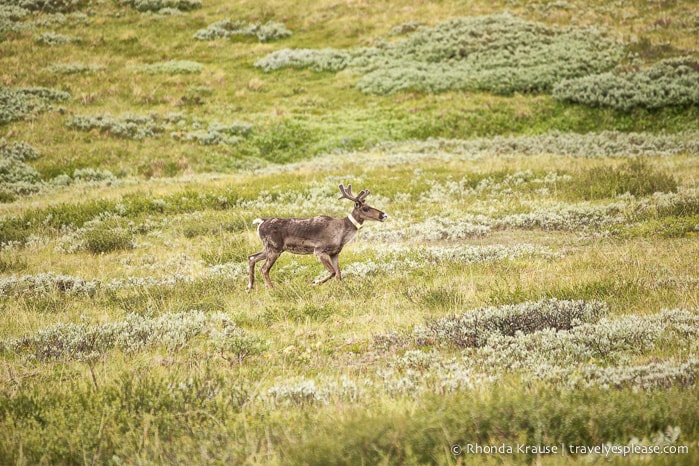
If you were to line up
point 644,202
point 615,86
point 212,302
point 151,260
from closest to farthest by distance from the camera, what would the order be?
point 212,302 → point 151,260 → point 644,202 → point 615,86

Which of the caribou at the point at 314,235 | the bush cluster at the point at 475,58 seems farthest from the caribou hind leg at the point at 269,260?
the bush cluster at the point at 475,58

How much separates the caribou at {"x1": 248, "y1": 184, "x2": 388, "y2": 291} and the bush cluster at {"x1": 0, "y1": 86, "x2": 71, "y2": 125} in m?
22.6

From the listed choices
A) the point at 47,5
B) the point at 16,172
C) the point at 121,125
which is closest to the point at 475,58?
the point at 121,125

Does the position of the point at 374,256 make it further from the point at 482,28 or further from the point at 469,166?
the point at 482,28

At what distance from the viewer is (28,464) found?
398 cm

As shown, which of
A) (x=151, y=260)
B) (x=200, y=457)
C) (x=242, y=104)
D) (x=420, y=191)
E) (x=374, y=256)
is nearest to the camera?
(x=200, y=457)

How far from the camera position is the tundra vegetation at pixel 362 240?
14.1ft

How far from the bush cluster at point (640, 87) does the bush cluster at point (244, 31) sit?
70.3 ft

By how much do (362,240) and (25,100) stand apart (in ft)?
77.5

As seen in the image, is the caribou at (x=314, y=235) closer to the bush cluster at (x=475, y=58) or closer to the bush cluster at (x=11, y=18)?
the bush cluster at (x=475, y=58)

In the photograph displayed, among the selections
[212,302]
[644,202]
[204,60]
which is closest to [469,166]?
[644,202]

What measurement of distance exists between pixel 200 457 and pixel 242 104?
28477 mm

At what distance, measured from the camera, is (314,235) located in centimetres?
1008

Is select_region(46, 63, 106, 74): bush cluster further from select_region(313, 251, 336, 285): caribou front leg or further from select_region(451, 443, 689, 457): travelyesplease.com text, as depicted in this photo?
select_region(451, 443, 689, 457): travelyesplease.com text
